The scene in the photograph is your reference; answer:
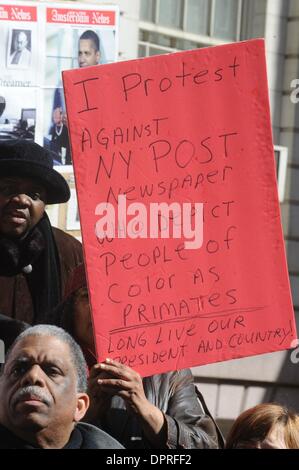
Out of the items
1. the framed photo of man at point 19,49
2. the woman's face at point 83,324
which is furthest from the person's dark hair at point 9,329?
the framed photo of man at point 19,49

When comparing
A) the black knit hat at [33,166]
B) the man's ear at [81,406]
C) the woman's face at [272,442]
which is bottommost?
the woman's face at [272,442]

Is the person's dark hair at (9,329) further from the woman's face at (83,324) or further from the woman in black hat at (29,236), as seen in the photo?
the woman's face at (83,324)

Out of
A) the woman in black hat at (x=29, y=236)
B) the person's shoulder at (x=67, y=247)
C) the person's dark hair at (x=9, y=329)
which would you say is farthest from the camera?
the person's shoulder at (x=67, y=247)

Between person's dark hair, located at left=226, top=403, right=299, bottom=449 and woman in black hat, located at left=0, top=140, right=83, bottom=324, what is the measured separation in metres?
0.68

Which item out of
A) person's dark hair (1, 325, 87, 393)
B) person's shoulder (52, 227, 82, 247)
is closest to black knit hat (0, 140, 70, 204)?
person's shoulder (52, 227, 82, 247)

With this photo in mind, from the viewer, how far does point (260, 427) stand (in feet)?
11.0

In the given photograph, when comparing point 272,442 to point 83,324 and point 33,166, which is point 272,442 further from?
point 33,166

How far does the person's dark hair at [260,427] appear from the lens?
334 centimetres

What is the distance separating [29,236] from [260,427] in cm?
92

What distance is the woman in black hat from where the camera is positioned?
3797 millimetres

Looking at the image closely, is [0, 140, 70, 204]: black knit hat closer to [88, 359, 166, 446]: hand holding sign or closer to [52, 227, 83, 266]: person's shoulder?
[52, 227, 83, 266]: person's shoulder

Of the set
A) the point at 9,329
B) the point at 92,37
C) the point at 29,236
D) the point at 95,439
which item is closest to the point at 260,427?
the point at 95,439

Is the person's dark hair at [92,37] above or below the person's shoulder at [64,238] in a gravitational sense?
above

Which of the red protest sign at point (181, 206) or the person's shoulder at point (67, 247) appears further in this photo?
the person's shoulder at point (67, 247)
